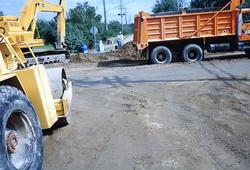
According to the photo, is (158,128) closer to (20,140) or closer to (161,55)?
(20,140)

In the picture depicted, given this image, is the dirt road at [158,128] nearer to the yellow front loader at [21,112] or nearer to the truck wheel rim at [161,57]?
the yellow front loader at [21,112]

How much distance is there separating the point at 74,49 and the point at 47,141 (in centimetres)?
3806

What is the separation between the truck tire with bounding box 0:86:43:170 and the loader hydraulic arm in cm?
1364

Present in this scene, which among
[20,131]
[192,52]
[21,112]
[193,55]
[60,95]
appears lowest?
[20,131]

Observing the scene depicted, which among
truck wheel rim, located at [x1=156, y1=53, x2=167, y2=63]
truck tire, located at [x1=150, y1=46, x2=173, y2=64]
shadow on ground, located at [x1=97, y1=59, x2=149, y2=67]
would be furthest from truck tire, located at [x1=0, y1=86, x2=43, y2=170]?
shadow on ground, located at [x1=97, y1=59, x2=149, y2=67]

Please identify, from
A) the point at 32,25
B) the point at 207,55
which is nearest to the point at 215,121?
the point at 32,25

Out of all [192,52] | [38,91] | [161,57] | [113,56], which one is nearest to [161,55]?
[161,57]

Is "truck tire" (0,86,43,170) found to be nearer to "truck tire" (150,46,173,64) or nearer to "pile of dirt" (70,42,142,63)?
"truck tire" (150,46,173,64)

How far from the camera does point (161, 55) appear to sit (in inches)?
838

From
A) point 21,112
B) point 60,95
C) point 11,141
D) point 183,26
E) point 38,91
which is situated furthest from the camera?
point 183,26

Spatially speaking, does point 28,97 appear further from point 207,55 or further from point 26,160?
point 207,55

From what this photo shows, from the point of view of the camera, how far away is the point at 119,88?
13250 millimetres

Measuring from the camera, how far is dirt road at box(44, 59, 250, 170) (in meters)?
5.94

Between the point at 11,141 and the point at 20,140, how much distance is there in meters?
0.33
